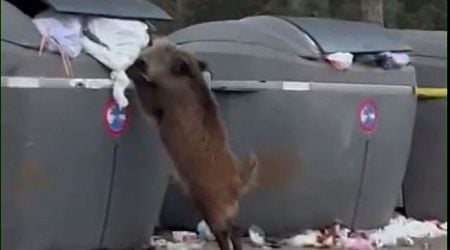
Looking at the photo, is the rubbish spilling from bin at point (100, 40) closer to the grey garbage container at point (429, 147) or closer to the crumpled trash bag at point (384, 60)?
the crumpled trash bag at point (384, 60)

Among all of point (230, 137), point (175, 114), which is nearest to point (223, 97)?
point (230, 137)

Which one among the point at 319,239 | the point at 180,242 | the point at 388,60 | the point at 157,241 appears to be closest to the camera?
the point at 157,241

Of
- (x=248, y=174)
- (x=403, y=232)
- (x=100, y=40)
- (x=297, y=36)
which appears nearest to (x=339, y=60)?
(x=297, y=36)

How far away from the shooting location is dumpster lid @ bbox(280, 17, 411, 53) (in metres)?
8.15

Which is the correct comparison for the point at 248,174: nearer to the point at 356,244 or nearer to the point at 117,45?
the point at 117,45

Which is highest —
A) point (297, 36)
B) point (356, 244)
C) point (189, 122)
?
point (297, 36)

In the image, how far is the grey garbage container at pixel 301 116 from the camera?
7871 millimetres

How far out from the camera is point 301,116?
26.0 feet

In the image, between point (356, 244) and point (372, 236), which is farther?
point (372, 236)

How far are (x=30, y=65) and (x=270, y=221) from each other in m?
2.35

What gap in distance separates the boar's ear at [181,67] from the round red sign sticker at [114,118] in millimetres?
385

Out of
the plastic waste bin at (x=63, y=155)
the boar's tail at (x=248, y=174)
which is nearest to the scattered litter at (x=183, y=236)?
the boar's tail at (x=248, y=174)

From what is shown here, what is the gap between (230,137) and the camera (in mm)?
7809

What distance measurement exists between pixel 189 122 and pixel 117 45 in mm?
598
